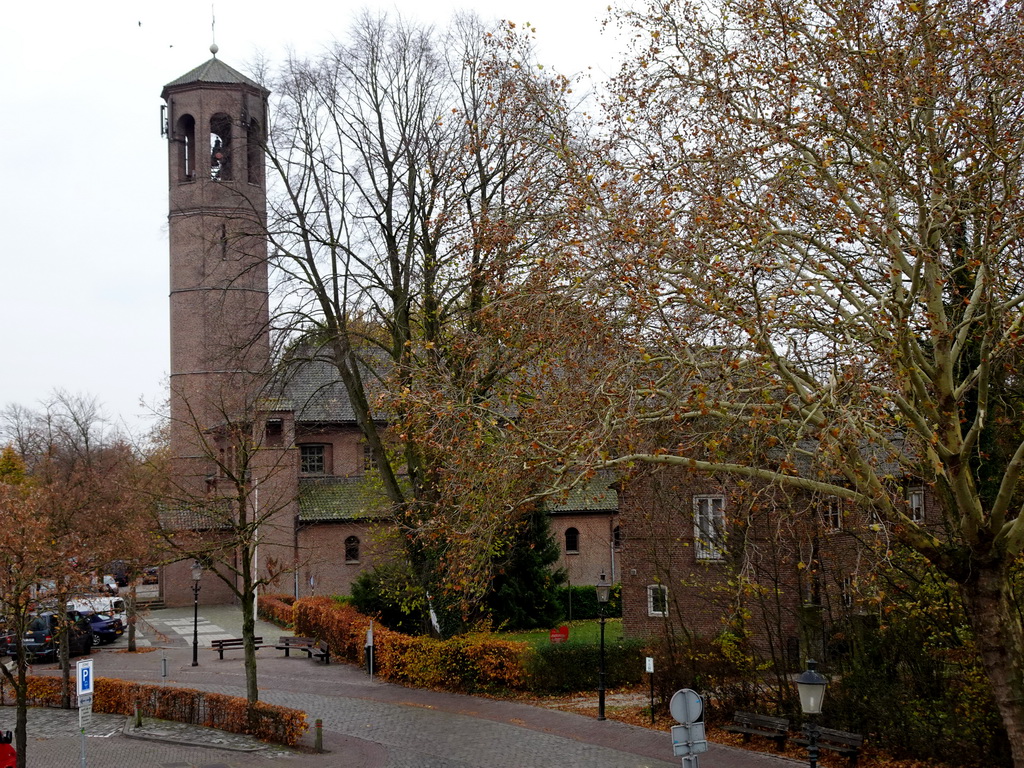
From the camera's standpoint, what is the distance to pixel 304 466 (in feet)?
158

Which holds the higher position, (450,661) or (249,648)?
(249,648)

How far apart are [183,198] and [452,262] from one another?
27.7 metres

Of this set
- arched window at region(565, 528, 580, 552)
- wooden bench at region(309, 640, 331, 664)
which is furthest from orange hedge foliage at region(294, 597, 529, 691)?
arched window at region(565, 528, 580, 552)

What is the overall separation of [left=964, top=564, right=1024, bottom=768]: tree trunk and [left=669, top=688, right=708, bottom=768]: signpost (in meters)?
3.80

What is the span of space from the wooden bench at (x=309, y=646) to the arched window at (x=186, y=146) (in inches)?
964

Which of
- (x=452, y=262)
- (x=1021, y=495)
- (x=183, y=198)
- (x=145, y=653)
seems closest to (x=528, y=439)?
(x=1021, y=495)

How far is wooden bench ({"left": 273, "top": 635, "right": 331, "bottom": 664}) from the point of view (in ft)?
103

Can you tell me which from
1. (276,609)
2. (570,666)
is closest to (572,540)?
(276,609)

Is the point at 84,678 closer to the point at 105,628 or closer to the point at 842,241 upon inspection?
the point at 842,241

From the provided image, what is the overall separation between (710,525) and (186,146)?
34.9m

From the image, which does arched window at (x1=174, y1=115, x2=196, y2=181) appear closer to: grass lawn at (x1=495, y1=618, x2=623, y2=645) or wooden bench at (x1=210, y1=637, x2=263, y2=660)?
wooden bench at (x1=210, y1=637, x2=263, y2=660)

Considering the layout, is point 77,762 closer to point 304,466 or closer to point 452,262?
point 452,262

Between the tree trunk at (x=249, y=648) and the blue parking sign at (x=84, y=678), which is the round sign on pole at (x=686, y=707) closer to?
the blue parking sign at (x=84, y=678)

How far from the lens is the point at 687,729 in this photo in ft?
41.4
